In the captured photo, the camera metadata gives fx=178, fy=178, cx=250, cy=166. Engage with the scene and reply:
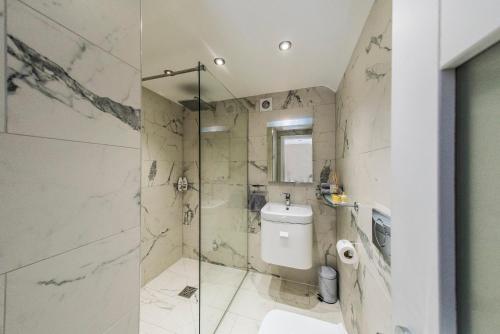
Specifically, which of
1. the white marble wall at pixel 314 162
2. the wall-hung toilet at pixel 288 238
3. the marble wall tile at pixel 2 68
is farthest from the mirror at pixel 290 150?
the marble wall tile at pixel 2 68

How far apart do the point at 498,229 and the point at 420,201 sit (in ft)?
0.34

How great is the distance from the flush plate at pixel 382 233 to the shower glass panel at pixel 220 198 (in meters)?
1.15

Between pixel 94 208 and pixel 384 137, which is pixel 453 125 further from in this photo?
pixel 94 208

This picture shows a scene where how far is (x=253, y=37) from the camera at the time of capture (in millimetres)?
1154

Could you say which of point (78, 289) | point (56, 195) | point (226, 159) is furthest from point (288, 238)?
point (56, 195)

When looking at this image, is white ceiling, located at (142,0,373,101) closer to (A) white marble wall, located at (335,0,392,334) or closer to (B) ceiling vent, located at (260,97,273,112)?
(A) white marble wall, located at (335,0,392,334)

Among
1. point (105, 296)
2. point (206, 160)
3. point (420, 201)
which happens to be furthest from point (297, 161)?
point (105, 296)

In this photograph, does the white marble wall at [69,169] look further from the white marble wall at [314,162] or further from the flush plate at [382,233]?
the white marble wall at [314,162]

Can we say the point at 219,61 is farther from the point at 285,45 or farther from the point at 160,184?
the point at 160,184

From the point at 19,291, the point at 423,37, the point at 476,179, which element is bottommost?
the point at 19,291

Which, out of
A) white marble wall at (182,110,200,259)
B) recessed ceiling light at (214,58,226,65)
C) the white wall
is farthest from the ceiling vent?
the white wall

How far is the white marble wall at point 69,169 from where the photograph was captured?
→ 41 cm

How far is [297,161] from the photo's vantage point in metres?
1.97

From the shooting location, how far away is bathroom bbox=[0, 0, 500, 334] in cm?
30
